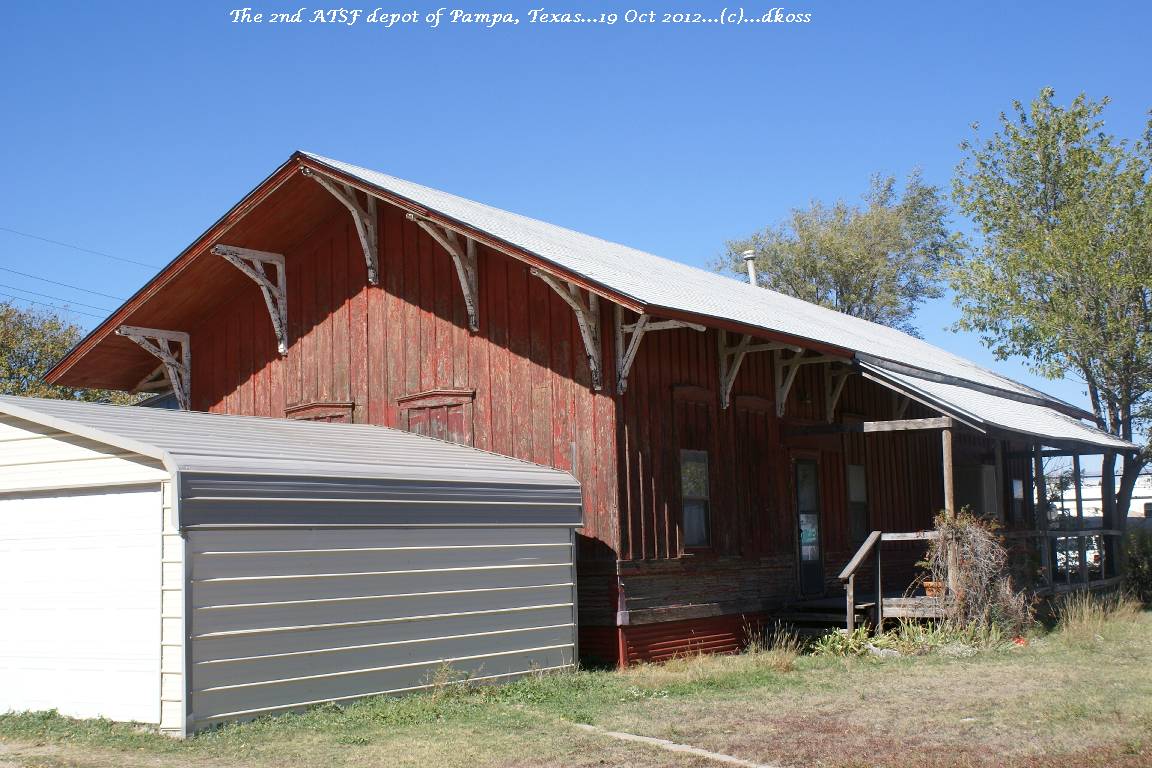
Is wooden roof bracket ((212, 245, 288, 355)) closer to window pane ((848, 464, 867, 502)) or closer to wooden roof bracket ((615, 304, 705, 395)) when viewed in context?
wooden roof bracket ((615, 304, 705, 395))

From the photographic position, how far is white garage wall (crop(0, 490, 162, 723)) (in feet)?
34.3

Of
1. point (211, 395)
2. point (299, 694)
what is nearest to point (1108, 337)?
point (211, 395)

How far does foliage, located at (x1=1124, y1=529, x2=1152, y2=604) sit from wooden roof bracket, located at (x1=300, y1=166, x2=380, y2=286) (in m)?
15.6

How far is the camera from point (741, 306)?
60.2ft

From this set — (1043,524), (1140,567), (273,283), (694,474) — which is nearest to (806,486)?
(694,474)

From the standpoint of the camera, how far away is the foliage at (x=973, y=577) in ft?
49.7

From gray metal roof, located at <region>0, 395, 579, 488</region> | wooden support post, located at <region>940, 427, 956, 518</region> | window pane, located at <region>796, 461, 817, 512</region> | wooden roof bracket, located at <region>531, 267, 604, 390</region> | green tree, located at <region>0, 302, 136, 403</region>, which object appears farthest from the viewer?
green tree, located at <region>0, 302, 136, 403</region>

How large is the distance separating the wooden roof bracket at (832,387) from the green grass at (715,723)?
19.8 feet

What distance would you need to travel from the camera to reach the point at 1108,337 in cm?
2581

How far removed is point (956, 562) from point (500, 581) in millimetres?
5953

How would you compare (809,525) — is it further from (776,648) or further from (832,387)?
(776,648)

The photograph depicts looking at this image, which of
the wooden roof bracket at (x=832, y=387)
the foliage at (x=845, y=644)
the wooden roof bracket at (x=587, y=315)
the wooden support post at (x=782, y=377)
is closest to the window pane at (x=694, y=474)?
the wooden roof bracket at (x=587, y=315)

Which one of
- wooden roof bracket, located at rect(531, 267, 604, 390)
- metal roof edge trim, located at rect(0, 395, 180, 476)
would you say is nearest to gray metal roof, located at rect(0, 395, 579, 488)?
metal roof edge trim, located at rect(0, 395, 180, 476)

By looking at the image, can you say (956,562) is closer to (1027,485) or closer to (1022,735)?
(1022,735)
